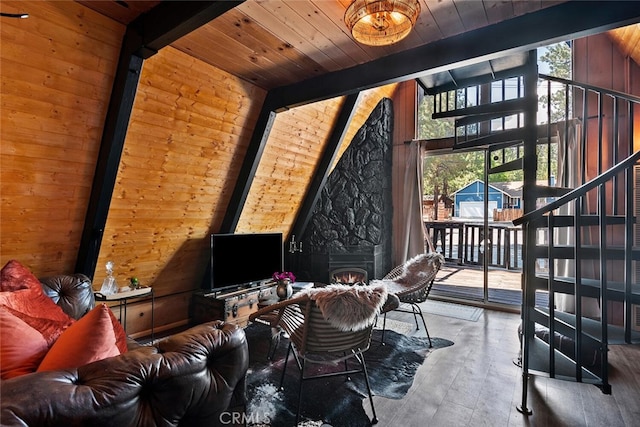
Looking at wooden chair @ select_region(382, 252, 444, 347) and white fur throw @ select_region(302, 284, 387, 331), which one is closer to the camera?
white fur throw @ select_region(302, 284, 387, 331)

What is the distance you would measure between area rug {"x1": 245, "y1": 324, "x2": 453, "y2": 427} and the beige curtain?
190 centimetres

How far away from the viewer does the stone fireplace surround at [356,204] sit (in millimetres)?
5035

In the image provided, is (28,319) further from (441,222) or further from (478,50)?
(441,222)

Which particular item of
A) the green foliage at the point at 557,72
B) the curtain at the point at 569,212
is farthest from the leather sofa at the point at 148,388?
the green foliage at the point at 557,72

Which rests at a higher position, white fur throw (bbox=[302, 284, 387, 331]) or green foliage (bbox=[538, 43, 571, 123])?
green foliage (bbox=[538, 43, 571, 123])

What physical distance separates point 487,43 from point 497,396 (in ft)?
8.33

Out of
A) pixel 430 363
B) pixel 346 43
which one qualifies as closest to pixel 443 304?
pixel 430 363

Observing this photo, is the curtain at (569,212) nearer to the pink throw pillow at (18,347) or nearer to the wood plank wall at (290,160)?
the wood plank wall at (290,160)

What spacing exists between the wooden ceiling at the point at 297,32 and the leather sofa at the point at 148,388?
5.76 feet

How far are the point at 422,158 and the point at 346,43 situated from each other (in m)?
2.91

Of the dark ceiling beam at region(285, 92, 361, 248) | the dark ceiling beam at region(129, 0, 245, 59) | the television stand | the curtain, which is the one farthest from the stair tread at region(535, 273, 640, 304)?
the dark ceiling beam at region(129, 0, 245, 59)

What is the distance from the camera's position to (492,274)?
610cm

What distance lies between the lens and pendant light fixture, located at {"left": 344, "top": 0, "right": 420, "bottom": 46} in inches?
68.1

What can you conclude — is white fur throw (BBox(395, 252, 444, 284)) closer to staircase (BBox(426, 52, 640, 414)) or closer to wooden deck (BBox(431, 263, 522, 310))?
staircase (BBox(426, 52, 640, 414))
